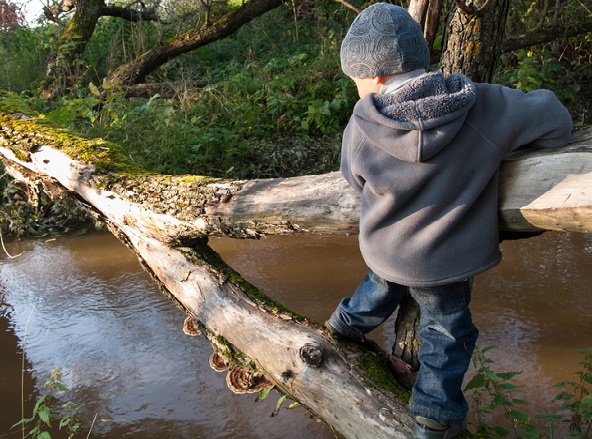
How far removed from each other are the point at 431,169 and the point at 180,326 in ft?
9.84

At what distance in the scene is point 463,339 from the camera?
2.26 metres

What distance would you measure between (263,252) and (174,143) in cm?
205

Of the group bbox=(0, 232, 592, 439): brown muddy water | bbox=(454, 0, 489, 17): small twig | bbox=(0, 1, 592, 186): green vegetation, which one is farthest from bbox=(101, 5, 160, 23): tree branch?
bbox=(454, 0, 489, 17): small twig

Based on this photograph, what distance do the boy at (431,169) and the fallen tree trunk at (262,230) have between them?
11cm

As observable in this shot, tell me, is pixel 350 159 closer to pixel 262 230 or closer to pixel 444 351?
pixel 262 230

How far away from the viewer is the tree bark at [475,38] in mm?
2793

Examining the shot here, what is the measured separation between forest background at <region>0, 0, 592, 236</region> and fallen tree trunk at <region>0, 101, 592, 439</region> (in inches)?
106

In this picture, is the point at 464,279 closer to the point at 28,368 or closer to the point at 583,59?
the point at 28,368

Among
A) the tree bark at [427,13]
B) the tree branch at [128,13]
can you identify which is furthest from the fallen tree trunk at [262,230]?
the tree branch at [128,13]

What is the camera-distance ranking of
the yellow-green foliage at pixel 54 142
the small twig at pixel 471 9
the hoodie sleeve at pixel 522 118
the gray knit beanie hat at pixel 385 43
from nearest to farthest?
the hoodie sleeve at pixel 522 118
the gray knit beanie hat at pixel 385 43
the small twig at pixel 471 9
the yellow-green foliage at pixel 54 142

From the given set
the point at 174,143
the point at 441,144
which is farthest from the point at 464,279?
the point at 174,143

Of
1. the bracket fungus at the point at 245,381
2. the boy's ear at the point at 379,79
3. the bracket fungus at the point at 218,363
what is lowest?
the bracket fungus at the point at 218,363

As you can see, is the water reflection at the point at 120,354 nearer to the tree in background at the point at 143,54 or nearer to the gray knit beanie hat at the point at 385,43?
the gray knit beanie hat at the point at 385,43

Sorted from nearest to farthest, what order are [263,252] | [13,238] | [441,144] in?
[441,144]
[263,252]
[13,238]
